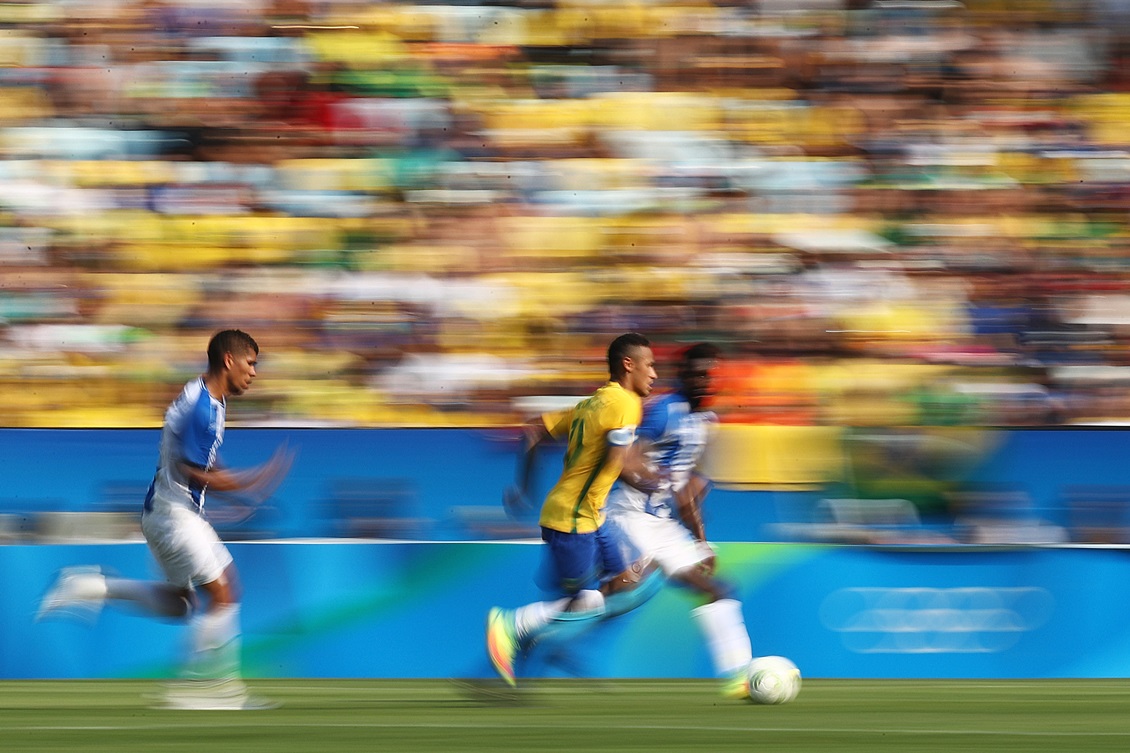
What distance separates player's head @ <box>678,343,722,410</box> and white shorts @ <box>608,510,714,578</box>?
0.59m

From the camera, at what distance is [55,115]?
10898 millimetres

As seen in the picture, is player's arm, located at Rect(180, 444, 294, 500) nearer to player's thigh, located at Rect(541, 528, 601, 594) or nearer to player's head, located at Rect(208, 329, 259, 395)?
player's head, located at Rect(208, 329, 259, 395)

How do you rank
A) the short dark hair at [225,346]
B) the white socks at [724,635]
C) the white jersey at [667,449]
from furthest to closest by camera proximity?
the white jersey at [667,449] < the white socks at [724,635] < the short dark hair at [225,346]

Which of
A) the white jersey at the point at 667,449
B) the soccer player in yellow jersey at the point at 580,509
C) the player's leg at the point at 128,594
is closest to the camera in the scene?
the soccer player in yellow jersey at the point at 580,509

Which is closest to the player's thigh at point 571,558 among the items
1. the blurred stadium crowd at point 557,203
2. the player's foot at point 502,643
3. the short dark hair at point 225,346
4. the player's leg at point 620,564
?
the player's leg at point 620,564

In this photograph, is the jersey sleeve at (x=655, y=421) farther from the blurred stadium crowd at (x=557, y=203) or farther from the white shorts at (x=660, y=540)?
the blurred stadium crowd at (x=557, y=203)

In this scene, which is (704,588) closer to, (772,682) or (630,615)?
(772,682)

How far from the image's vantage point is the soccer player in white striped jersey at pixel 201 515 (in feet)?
21.3

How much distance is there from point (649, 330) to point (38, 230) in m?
3.97

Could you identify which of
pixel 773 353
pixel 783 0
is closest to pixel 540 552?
pixel 773 353

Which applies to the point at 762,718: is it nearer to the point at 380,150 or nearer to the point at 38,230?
the point at 380,150

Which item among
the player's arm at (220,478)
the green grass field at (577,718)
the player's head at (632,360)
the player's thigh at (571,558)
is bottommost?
the green grass field at (577,718)

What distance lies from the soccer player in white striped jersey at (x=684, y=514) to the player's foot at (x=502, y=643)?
69cm

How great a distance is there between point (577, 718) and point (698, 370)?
1670 mm
